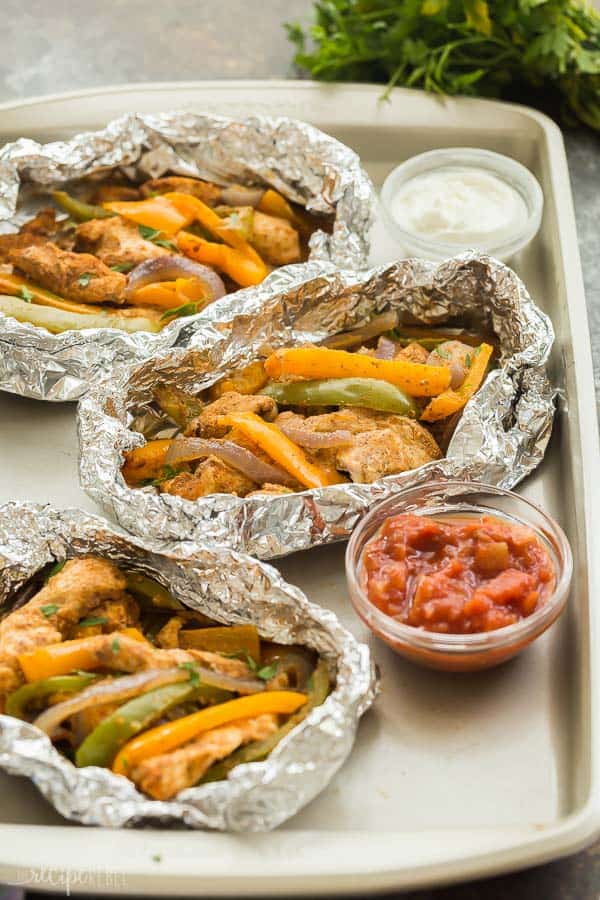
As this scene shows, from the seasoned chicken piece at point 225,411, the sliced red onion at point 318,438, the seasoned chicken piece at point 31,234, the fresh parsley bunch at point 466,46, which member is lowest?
the seasoned chicken piece at point 31,234

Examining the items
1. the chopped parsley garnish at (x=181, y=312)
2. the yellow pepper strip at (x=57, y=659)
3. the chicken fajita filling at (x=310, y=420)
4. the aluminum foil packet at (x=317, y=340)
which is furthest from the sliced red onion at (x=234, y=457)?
the yellow pepper strip at (x=57, y=659)

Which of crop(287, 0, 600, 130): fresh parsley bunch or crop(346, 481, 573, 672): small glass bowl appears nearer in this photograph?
crop(346, 481, 573, 672): small glass bowl

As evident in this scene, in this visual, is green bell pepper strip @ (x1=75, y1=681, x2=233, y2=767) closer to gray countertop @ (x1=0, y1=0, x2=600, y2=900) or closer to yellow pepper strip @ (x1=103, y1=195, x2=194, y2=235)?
yellow pepper strip @ (x1=103, y1=195, x2=194, y2=235)

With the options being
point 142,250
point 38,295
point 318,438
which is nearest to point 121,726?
point 318,438

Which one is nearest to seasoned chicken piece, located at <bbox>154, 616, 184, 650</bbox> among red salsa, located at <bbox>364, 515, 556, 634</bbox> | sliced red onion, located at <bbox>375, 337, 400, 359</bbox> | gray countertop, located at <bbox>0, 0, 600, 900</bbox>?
red salsa, located at <bbox>364, 515, 556, 634</bbox>

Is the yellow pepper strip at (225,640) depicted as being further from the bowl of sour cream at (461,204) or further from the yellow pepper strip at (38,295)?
the bowl of sour cream at (461,204)

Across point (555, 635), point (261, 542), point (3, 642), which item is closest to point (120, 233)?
point (261, 542)
